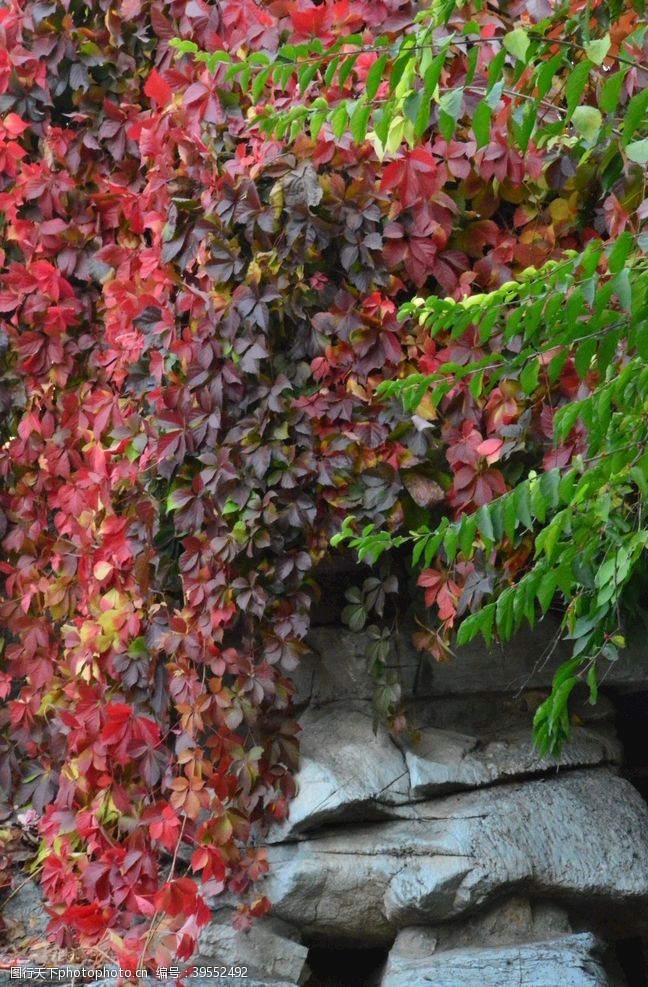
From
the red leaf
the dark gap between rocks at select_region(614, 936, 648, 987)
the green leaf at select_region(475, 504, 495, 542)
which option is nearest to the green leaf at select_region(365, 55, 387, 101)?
the green leaf at select_region(475, 504, 495, 542)

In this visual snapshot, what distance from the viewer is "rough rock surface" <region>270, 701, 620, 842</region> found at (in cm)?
292

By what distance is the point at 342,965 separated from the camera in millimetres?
3154

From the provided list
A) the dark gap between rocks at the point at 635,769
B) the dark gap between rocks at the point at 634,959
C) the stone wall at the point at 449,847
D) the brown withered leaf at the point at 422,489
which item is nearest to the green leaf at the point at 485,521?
the brown withered leaf at the point at 422,489

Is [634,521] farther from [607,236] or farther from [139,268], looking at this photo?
[139,268]

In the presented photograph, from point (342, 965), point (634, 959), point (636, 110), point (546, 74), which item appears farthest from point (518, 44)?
point (634, 959)

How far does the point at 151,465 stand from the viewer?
2949mm

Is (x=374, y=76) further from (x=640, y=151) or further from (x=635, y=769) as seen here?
(x=635, y=769)

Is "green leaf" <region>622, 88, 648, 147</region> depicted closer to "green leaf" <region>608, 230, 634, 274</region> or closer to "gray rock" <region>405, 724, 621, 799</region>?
"green leaf" <region>608, 230, 634, 274</region>

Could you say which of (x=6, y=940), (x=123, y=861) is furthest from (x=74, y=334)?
(x=6, y=940)

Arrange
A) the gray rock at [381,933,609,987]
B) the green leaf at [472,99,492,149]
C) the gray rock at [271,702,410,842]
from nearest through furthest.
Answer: the green leaf at [472,99,492,149] → the gray rock at [381,933,609,987] → the gray rock at [271,702,410,842]

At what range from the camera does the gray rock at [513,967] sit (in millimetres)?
2639

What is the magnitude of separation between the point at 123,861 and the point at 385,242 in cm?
169

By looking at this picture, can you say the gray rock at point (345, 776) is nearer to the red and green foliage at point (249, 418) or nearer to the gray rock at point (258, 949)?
the red and green foliage at point (249, 418)

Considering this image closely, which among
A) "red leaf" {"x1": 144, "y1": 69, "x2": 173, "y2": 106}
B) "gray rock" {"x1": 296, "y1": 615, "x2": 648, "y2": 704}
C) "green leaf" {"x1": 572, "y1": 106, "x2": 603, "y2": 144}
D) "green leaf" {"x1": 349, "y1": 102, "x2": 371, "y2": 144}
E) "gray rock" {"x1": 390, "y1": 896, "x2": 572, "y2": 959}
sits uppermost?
"red leaf" {"x1": 144, "y1": 69, "x2": 173, "y2": 106}
